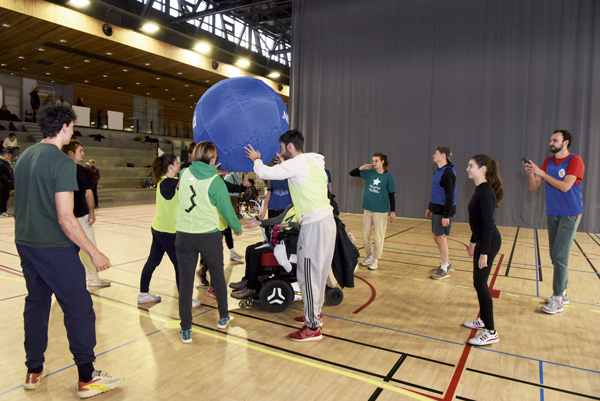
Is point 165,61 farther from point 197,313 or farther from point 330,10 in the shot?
point 197,313

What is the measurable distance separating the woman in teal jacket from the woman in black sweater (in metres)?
1.84

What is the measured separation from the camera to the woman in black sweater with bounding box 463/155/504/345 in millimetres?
3074

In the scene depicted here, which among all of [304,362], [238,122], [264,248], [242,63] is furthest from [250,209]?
[242,63]

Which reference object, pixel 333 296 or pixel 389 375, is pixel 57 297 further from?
pixel 333 296

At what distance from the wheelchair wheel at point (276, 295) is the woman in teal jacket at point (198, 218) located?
2.49 feet

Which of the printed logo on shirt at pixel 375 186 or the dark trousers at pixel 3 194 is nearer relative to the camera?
the printed logo on shirt at pixel 375 186

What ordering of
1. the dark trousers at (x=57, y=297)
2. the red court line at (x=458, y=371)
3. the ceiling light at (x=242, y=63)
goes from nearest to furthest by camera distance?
1. the dark trousers at (x=57, y=297)
2. the red court line at (x=458, y=371)
3. the ceiling light at (x=242, y=63)

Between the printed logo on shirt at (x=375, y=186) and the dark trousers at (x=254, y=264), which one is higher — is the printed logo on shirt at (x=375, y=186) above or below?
above

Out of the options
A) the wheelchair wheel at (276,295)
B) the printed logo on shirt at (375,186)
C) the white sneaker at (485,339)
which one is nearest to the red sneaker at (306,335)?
the wheelchair wheel at (276,295)

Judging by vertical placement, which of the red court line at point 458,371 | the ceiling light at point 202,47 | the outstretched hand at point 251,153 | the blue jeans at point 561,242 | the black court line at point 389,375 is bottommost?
the black court line at point 389,375

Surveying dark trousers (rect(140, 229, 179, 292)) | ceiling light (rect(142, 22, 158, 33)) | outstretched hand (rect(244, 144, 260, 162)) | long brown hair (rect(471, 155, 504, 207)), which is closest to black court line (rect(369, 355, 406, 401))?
long brown hair (rect(471, 155, 504, 207))

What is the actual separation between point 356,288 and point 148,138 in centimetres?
1850

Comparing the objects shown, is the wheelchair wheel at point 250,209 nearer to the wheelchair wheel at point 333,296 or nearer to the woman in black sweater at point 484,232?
the wheelchair wheel at point 333,296

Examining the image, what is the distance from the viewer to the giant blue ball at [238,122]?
330cm
